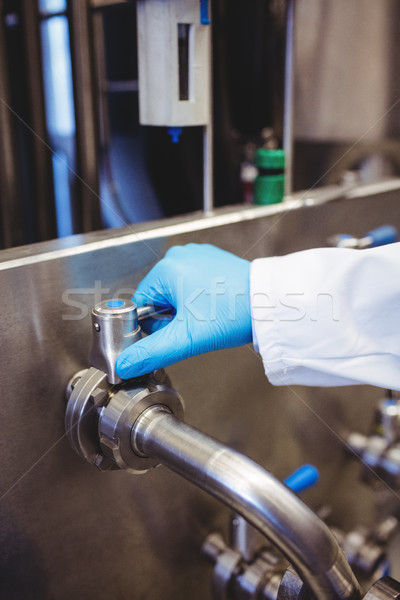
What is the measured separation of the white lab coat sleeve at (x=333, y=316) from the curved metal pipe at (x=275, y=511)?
0.16 m

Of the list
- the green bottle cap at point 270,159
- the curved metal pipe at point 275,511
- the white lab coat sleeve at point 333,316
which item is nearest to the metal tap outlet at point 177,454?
the curved metal pipe at point 275,511

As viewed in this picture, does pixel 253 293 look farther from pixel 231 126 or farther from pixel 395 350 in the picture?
pixel 231 126

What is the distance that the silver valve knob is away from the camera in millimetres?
443

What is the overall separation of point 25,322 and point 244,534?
1.21 ft

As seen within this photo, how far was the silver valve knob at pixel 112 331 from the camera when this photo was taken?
443 mm

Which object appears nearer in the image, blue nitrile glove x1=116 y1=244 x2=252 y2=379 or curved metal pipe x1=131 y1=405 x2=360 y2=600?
curved metal pipe x1=131 y1=405 x2=360 y2=600

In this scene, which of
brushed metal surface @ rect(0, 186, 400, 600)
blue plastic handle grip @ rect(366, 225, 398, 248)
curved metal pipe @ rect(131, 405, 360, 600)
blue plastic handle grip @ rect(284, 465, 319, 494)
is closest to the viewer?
curved metal pipe @ rect(131, 405, 360, 600)

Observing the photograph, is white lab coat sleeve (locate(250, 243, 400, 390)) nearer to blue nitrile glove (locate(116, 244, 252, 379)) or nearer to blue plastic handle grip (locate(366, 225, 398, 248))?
blue nitrile glove (locate(116, 244, 252, 379))

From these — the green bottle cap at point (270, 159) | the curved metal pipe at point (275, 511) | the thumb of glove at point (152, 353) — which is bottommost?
the curved metal pipe at point (275, 511)

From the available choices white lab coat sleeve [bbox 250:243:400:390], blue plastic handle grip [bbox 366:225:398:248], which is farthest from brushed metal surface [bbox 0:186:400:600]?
white lab coat sleeve [bbox 250:243:400:390]

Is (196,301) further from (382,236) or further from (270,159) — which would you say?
(382,236)

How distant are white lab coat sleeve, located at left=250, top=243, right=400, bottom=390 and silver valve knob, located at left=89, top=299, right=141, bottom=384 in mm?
135

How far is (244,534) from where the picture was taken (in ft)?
2.08

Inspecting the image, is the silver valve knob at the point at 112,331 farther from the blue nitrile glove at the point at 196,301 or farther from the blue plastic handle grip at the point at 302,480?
the blue plastic handle grip at the point at 302,480
